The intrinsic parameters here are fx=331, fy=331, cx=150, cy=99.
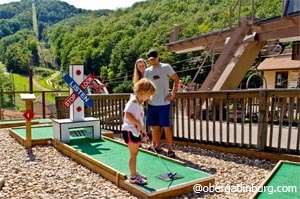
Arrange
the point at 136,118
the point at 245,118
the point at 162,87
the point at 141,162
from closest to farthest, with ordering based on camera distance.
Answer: the point at 136,118, the point at 141,162, the point at 162,87, the point at 245,118

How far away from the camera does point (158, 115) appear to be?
4.65 m

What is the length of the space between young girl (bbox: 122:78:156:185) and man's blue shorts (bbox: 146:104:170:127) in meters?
1.41

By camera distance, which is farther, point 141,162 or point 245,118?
point 245,118

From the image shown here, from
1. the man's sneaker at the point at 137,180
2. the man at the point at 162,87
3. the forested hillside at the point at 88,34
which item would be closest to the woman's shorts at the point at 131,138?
the man's sneaker at the point at 137,180

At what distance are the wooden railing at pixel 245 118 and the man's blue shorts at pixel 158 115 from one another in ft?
2.21

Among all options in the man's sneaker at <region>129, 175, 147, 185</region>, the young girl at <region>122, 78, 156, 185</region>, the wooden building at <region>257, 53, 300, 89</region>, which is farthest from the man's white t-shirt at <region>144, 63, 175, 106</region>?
the wooden building at <region>257, 53, 300, 89</region>

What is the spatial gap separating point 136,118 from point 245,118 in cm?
268

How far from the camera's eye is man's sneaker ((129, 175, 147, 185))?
314 cm

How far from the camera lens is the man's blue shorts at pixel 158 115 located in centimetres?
457

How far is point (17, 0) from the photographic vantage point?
1962 inches

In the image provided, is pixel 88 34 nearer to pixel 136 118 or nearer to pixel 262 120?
pixel 262 120

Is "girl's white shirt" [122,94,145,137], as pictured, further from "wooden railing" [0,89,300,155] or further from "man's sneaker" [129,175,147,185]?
"wooden railing" [0,89,300,155]

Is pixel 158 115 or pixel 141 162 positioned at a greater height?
pixel 158 115

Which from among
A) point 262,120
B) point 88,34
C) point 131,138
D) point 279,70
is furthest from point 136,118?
point 88,34
